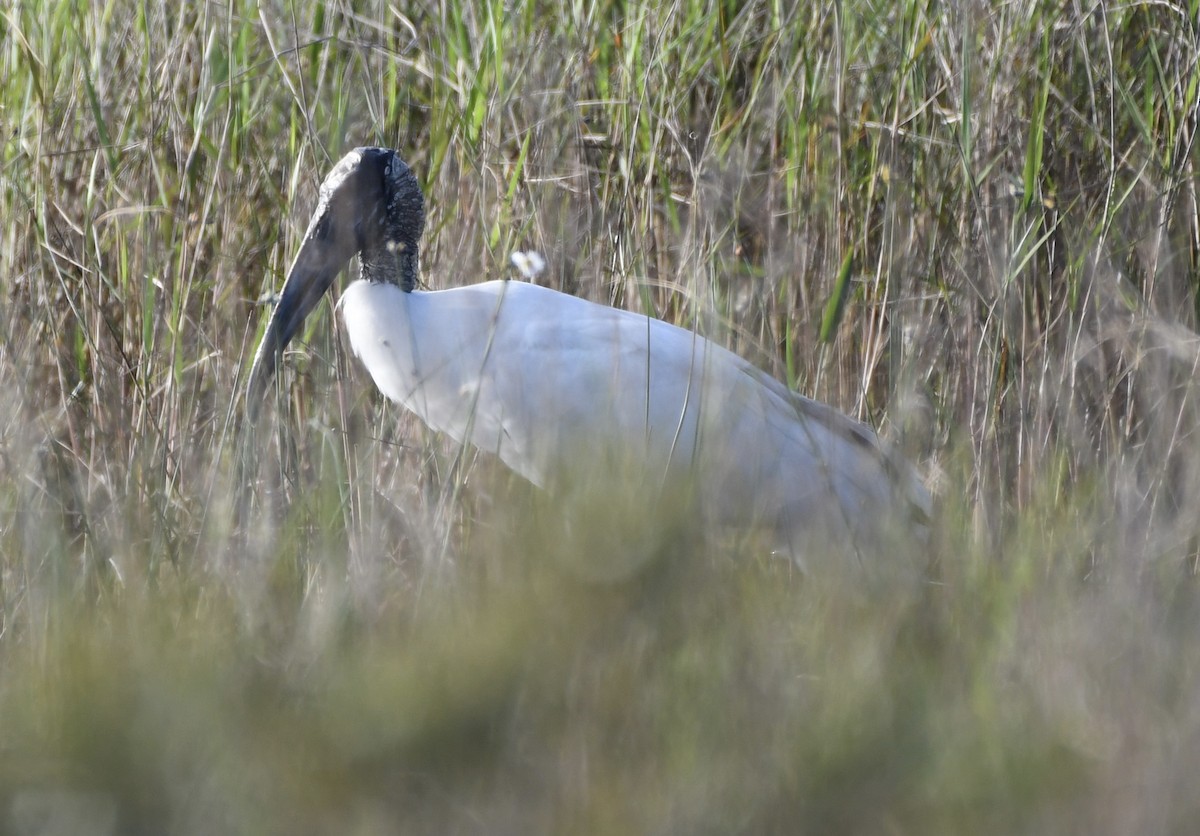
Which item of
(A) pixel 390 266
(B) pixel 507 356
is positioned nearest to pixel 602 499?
(B) pixel 507 356

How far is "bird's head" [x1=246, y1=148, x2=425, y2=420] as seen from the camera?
252 cm

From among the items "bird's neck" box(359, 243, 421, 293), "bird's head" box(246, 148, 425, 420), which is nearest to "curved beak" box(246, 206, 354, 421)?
"bird's head" box(246, 148, 425, 420)

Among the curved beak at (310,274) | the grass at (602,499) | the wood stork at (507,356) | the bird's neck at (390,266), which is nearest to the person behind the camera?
the grass at (602,499)

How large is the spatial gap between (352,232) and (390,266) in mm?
196

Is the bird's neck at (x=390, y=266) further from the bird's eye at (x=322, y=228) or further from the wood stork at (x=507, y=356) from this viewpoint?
the bird's eye at (x=322, y=228)

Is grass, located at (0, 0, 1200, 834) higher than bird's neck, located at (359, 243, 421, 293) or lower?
higher

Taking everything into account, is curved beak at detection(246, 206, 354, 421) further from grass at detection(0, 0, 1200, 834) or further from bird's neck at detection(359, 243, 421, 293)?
bird's neck at detection(359, 243, 421, 293)

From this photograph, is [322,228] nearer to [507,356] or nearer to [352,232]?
[352,232]

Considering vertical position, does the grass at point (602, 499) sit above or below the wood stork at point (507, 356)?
above

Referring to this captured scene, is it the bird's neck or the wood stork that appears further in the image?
the bird's neck

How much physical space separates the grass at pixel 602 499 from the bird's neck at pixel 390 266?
8cm

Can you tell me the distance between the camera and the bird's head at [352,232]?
2516mm

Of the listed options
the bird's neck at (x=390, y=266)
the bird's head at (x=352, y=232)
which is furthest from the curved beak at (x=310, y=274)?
the bird's neck at (x=390, y=266)

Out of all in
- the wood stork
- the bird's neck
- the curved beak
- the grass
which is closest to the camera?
the grass
